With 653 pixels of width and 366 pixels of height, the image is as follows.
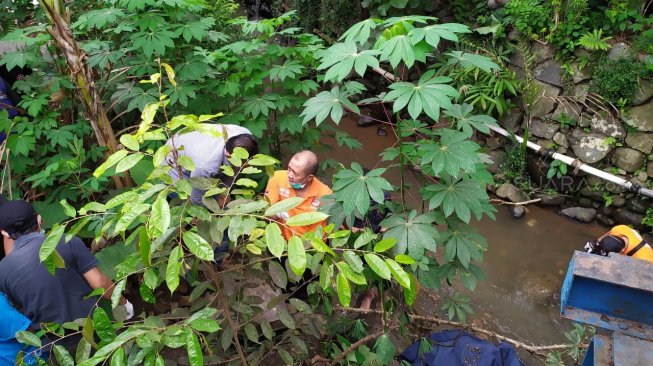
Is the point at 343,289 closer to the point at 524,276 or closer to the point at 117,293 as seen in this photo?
the point at 117,293

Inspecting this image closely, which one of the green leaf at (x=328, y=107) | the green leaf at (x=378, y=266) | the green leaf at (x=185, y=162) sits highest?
the green leaf at (x=185, y=162)

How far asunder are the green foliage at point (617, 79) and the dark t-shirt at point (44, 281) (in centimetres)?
→ 528

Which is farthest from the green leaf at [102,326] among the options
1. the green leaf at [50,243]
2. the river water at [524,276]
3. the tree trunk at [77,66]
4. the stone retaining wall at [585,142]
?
the stone retaining wall at [585,142]

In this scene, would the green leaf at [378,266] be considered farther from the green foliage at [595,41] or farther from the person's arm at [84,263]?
the green foliage at [595,41]

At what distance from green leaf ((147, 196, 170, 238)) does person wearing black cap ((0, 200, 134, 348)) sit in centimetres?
123

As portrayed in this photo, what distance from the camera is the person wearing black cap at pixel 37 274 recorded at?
2283 millimetres

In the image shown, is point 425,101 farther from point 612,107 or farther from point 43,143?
point 612,107

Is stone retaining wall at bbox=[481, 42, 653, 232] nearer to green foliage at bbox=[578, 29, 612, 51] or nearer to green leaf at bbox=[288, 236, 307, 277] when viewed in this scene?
green foliage at bbox=[578, 29, 612, 51]

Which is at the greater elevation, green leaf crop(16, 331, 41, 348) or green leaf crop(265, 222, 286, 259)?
green leaf crop(265, 222, 286, 259)

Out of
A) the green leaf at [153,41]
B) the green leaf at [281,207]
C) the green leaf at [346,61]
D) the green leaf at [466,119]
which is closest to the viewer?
the green leaf at [281,207]

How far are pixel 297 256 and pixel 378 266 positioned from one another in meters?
0.27

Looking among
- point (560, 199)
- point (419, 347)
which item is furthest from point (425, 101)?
point (560, 199)

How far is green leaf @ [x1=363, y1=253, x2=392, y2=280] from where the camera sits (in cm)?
145

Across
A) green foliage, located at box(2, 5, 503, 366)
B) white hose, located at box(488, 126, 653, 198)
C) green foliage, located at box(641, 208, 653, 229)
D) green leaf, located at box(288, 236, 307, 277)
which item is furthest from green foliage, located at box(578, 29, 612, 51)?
green leaf, located at box(288, 236, 307, 277)
